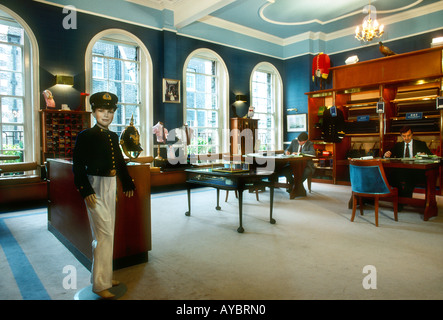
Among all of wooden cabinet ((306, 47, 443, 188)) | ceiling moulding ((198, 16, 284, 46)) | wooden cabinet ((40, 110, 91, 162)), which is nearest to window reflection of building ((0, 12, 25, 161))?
wooden cabinet ((40, 110, 91, 162))

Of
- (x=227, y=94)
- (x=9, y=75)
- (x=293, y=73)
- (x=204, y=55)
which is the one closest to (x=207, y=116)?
(x=227, y=94)

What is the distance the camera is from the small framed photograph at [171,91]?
7703mm

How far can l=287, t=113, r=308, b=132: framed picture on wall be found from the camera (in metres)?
10.3

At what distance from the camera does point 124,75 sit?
741cm

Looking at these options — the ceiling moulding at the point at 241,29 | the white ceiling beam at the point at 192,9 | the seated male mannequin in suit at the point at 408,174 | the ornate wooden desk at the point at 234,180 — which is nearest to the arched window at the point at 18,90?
the white ceiling beam at the point at 192,9

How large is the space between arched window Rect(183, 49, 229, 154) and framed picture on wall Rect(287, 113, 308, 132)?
8.82 ft

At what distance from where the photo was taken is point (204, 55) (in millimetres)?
8797

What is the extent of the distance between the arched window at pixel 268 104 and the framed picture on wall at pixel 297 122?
32 centimetres

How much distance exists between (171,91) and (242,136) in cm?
262

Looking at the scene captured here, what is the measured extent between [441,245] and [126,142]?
3.69 meters

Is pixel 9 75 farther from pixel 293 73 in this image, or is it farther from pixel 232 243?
pixel 293 73

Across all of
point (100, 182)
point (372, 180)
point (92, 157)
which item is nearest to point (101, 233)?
point (100, 182)

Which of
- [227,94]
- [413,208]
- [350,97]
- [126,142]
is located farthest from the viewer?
[227,94]

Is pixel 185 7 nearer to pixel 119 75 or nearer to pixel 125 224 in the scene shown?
pixel 119 75
